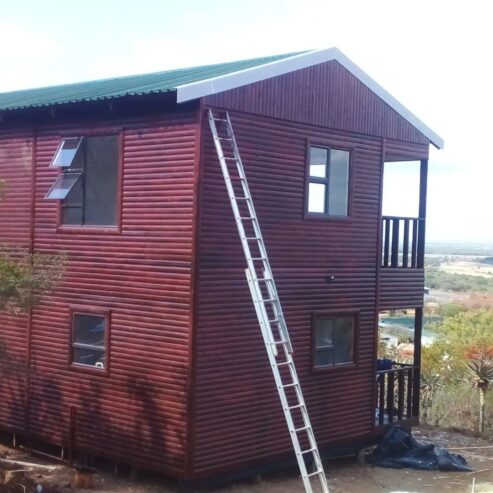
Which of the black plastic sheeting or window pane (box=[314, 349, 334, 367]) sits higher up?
window pane (box=[314, 349, 334, 367])

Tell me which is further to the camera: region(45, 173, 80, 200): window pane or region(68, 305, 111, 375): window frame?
region(45, 173, 80, 200): window pane

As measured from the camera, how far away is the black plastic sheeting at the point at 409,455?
46.6ft

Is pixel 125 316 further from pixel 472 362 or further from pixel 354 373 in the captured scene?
pixel 472 362

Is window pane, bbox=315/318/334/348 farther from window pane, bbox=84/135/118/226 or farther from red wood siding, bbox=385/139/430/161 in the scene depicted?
window pane, bbox=84/135/118/226

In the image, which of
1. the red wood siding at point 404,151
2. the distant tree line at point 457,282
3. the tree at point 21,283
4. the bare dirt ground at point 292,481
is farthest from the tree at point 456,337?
the distant tree line at point 457,282

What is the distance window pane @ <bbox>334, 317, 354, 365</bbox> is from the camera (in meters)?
14.1

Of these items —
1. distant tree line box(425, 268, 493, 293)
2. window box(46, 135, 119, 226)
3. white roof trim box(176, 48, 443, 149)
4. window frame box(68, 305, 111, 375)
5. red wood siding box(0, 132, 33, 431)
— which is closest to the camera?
white roof trim box(176, 48, 443, 149)

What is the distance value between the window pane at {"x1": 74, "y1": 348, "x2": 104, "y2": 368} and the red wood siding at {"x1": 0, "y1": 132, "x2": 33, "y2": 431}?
3.92 ft

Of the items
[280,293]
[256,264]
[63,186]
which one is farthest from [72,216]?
[280,293]

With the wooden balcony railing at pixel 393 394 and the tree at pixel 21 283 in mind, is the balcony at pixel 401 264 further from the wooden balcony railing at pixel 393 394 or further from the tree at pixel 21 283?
the tree at pixel 21 283

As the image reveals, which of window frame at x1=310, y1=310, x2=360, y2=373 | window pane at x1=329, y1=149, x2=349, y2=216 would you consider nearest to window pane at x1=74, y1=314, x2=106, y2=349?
window frame at x1=310, y1=310, x2=360, y2=373

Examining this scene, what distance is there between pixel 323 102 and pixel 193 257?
3.76 metres

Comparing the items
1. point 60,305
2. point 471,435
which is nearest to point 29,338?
point 60,305

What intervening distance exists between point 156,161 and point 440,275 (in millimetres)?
155681
